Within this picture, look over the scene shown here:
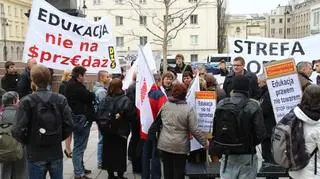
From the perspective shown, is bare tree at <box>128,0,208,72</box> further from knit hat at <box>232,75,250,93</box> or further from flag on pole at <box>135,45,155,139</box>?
knit hat at <box>232,75,250,93</box>

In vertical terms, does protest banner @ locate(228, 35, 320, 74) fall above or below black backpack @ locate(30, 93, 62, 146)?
above

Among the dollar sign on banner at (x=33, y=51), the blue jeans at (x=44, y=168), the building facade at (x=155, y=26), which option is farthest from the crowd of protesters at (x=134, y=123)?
the building facade at (x=155, y=26)

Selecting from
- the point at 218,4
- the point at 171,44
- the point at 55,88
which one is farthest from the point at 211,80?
the point at 171,44

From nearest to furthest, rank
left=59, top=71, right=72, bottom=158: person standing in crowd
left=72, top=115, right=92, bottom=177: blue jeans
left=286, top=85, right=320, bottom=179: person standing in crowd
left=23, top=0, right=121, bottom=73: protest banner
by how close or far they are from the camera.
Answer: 1. left=286, top=85, right=320, bottom=179: person standing in crowd
2. left=72, top=115, right=92, bottom=177: blue jeans
3. left=59, top=71, right=72, bottom=158: person standing in crowd
4. left=23, top=0, right=121, bottom=73: protest banner

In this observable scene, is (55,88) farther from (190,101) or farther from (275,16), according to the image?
(275,16)

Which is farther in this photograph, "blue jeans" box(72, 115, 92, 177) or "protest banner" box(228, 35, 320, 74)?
"protest banner" box(228, 35, 320, 74)

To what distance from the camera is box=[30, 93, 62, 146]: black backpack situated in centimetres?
604

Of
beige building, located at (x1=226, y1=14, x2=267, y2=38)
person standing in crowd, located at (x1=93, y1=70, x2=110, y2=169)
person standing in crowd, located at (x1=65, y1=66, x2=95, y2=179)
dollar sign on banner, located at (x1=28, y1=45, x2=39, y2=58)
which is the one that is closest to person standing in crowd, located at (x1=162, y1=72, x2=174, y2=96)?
person standing in crowd, located at (x1=65, y1=66, x2=95, y2=179)

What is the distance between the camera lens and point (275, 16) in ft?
582

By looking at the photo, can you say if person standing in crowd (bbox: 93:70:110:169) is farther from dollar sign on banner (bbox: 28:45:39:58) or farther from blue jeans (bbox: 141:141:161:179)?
blue jeans (bbox: 141:141:161:179)

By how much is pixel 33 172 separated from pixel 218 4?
6500 cm

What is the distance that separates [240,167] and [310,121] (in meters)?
1.46

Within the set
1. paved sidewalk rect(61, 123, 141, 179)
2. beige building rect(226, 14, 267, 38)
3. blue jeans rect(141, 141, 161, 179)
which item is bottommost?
paved sidewalk rect(61, 123, 141, 179)

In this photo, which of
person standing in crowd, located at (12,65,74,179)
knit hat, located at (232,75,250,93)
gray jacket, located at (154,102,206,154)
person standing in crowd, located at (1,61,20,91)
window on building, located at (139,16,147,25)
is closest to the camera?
person standing in crowd, located at (12,65,74,179)
